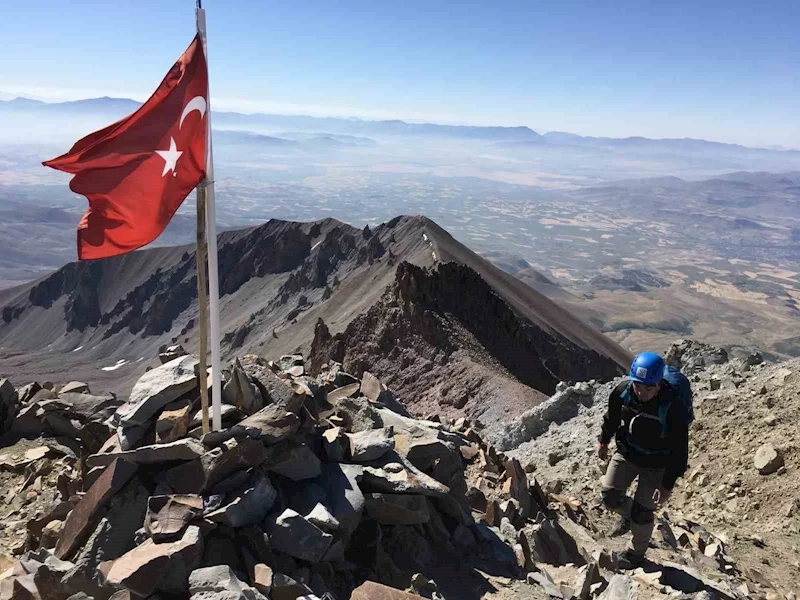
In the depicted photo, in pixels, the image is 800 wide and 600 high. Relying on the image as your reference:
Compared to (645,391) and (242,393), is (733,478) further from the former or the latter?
(242,393)

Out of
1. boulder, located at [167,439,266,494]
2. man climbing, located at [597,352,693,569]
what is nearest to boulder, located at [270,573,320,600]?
boulder, located at [167,439,266,494]

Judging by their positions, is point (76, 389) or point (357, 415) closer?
point (357, 415)

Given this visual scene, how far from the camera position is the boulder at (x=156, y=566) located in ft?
18.2

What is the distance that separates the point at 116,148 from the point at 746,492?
1150 cm

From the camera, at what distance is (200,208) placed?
22.9 feet

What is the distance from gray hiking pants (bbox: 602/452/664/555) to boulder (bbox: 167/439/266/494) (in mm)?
4728

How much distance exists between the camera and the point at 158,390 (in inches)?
317

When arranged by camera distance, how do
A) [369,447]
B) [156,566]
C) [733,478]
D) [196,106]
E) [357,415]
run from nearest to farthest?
[156,566] < [196,106] < [369,447] < [357,415] < [733,478]

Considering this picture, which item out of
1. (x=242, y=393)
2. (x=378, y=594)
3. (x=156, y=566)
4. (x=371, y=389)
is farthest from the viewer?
(x=371, y=389)

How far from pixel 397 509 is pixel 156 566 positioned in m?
2.85

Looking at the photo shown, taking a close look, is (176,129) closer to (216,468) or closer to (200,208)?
(200,208)

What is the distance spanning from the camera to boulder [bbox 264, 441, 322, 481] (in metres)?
7.12

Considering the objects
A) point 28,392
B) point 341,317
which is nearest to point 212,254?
point 28,392

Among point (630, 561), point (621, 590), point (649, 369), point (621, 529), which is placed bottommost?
point (621, 529)
